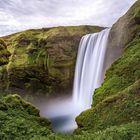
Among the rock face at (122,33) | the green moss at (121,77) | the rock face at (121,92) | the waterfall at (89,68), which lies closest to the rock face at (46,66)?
the waterfall at (89,68)

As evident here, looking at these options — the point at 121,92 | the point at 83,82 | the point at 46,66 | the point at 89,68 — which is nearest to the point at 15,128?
the point at 121,92

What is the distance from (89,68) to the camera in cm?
3644

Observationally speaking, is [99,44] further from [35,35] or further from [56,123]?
[35,35]

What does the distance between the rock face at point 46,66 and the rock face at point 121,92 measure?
1287 centimetres

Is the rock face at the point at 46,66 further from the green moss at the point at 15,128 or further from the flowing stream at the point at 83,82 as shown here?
the green moss at the point at 15,128

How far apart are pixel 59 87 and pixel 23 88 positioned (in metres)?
4.84

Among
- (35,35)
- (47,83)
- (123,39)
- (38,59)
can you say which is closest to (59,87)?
(47,83)

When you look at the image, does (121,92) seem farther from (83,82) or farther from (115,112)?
(83,82)

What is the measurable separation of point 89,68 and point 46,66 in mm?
9189

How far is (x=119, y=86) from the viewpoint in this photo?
69.6 ft

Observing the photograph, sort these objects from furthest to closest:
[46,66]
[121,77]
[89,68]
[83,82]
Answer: [46,66] < [83,82] < [89,68] < [121,77]

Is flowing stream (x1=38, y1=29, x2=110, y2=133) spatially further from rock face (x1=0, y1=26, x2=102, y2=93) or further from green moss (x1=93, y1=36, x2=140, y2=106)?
green moss (x1=93, y1=36, x2=140, y2=106)

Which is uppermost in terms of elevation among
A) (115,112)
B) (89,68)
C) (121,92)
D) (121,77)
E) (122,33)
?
(122,33)

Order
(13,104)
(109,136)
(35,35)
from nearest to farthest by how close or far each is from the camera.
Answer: (109,136)
(13,104)
(35,35)
